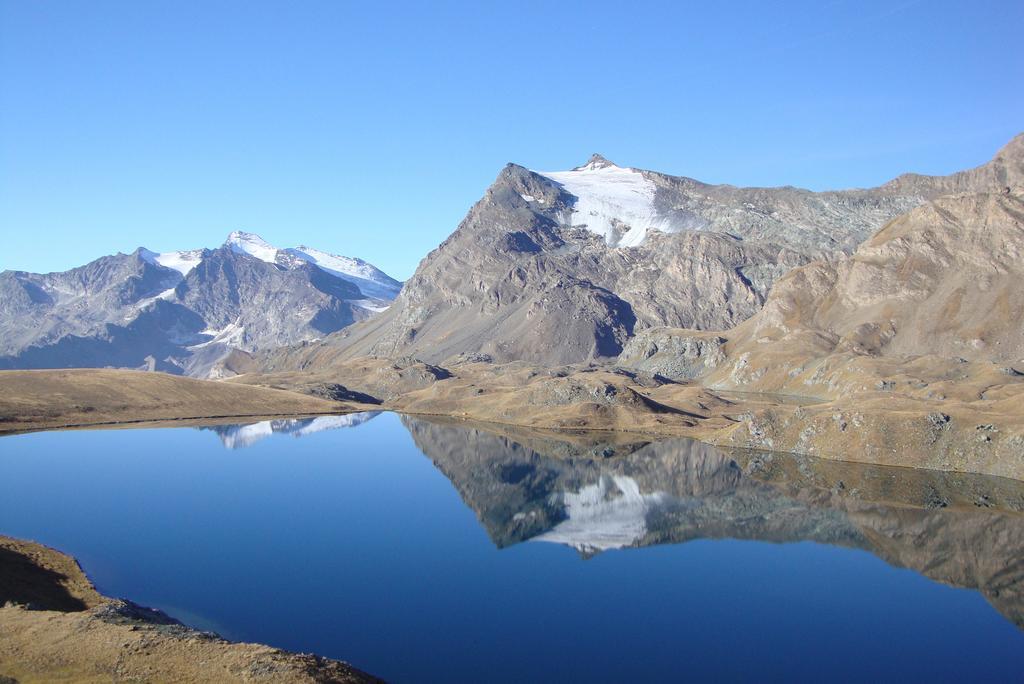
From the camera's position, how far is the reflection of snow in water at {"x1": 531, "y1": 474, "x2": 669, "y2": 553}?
3322 inches

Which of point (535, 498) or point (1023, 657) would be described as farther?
point (535, 498)

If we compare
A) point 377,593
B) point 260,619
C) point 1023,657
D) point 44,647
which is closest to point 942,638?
point 1023,657

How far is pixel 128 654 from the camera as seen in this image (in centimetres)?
4100

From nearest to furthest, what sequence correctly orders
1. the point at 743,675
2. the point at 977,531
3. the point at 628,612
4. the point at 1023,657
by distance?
the point at 743,675
the point at 1023,657
the point at 628,612
the point at 977,531

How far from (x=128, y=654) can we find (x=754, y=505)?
76.0 metres

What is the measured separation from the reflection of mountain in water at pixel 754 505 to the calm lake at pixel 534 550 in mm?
444

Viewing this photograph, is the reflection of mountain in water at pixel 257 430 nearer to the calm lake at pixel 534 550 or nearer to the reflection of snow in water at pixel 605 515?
the calm lake at pixel 534 550

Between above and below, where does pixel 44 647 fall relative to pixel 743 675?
above

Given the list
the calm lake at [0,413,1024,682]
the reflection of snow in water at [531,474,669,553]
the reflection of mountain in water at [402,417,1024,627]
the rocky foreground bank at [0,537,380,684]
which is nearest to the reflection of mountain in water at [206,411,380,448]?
the calm lake at [0,413,1024,682]

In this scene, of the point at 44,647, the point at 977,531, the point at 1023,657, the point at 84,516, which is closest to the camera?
the point at 44,647

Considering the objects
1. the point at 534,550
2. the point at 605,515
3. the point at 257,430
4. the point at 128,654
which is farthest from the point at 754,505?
the point at 257,430

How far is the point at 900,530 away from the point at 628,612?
41392 millimetres

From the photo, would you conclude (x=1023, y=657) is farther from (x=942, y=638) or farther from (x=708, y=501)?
(x=708, y=501)

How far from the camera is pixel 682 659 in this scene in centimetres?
5009
